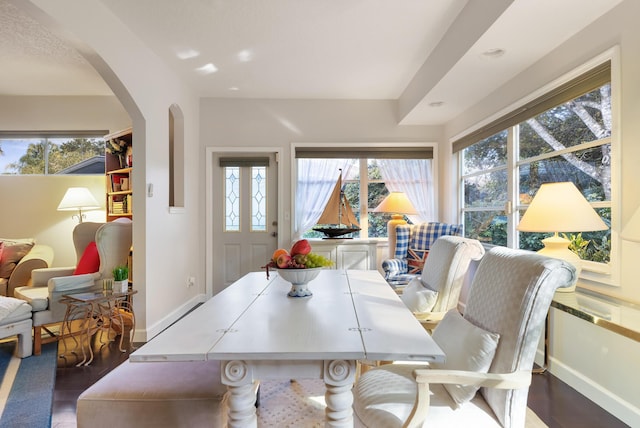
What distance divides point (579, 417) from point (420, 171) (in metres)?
3.15

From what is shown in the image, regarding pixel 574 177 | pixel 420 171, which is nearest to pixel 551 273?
pixel 574 177

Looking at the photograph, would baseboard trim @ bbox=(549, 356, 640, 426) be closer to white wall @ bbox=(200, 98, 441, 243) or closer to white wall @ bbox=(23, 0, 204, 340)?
white wall @ bbox=(200, 98, 441, 243)

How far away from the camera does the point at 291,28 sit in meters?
2.77

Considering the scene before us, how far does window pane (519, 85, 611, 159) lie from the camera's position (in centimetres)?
202

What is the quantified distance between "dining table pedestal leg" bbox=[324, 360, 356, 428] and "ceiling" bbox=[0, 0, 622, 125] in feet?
6.67

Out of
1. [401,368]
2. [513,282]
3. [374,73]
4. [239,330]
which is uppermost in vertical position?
[374,73]

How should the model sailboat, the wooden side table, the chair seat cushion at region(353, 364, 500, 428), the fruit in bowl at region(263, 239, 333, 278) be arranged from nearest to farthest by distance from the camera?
the chair seat cushion at region(353, 364, 500, 428)
the fruit in bowl at region(263, 239, 333, 278)
the wooden side table
the model sailboat

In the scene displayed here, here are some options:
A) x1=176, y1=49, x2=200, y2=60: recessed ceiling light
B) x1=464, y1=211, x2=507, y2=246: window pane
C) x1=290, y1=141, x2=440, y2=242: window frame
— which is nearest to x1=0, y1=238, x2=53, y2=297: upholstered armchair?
x1=176, y1=49, x2=200, y2=60: recessed ceiling light

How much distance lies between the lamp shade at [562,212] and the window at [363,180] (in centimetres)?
250

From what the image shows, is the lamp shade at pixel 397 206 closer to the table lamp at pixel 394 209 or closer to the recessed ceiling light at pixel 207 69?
the table lamp at pixel 394 209

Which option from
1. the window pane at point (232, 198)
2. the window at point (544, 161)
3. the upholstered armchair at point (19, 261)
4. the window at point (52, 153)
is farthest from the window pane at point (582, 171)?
the window at point (52, 153)

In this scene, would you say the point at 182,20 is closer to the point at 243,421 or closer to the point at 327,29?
the point at 327,29

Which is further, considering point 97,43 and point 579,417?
point 97,43

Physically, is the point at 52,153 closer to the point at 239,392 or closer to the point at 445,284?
the point at 239,392
